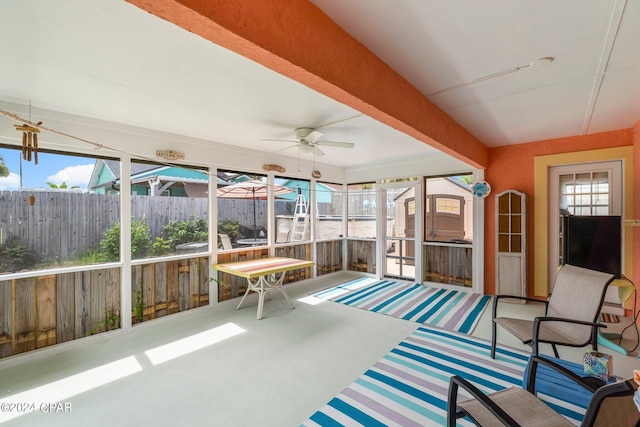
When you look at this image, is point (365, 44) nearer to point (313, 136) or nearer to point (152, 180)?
point (313, 136)

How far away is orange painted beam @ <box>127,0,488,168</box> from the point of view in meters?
0.98

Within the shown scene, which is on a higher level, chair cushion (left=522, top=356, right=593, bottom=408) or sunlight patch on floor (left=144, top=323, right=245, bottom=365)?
chair cushion (left=522, top=356, right=593, bottom=408)

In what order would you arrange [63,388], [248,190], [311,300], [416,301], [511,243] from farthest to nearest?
1. [248,190]
2. [311,300]
3. [416,301]
4. [511,243]
5. [63,388]

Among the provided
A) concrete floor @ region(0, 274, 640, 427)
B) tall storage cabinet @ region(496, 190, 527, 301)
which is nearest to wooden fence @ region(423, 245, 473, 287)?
tall storage cabinet @ region(496, 190, 527, 301)

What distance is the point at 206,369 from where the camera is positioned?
2.41 metres

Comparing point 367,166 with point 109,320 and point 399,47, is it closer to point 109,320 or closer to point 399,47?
point 399,47

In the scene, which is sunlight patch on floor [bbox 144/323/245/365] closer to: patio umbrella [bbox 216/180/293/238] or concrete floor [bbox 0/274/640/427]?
concrete floor [bbox 0/274/640/427]

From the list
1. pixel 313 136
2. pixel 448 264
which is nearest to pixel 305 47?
pixel 313 136

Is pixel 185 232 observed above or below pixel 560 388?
above

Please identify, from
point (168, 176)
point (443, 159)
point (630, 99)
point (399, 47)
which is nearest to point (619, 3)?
point (399, 47)

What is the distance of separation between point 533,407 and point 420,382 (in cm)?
91

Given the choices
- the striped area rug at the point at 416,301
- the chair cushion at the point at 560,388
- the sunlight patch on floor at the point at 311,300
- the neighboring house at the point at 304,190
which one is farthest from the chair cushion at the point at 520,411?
the neighboring house at the point at 304,190

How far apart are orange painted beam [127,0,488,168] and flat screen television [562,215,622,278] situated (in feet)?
7.71

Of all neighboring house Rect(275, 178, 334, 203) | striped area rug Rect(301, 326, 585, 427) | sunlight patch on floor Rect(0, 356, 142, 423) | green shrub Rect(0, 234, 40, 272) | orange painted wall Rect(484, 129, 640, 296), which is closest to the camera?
striped area rug Rect(301, 326, 585, 427)
